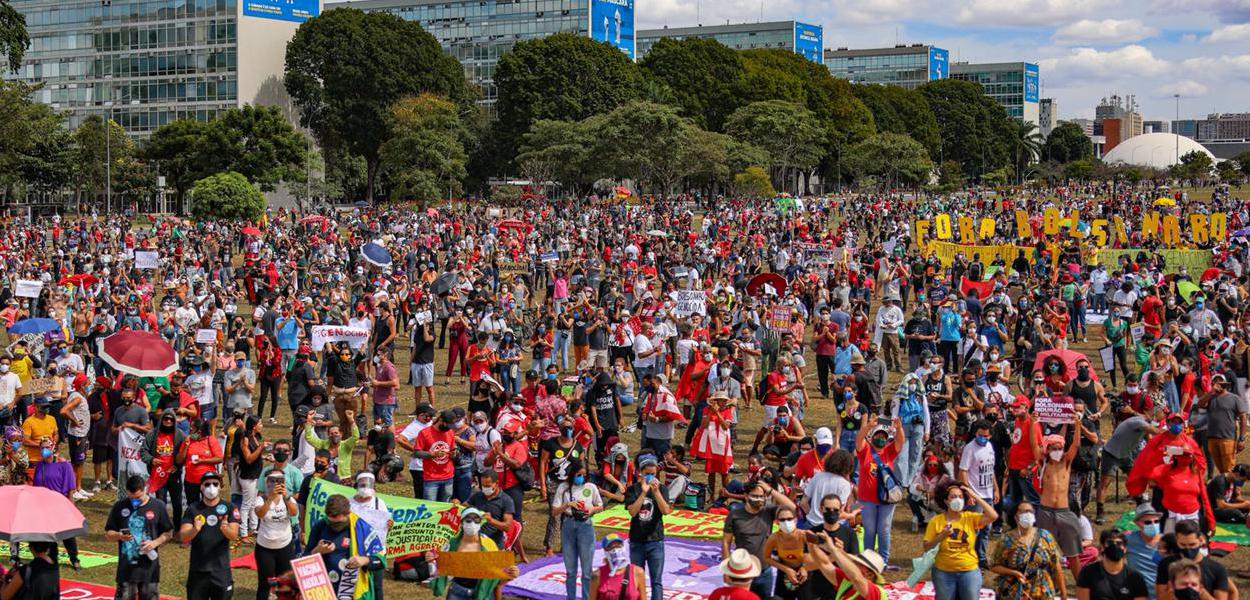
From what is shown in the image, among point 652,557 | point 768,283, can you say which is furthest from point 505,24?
point 652,557

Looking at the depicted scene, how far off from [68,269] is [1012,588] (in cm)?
2834

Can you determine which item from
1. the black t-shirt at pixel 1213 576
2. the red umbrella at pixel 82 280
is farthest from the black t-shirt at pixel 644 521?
the red umbrella at pixel 82 280

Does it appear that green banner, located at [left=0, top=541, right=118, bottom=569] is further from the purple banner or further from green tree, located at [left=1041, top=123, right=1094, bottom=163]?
green tree, located at [left=1041, top=123, right=1094, bottom=163]

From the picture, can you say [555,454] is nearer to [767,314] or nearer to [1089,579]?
[1089,579]

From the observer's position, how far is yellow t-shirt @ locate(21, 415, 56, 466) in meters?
14.0

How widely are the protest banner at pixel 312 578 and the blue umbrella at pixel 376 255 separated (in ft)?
66.4

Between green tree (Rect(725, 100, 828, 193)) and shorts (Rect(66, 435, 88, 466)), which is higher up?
green tree (Rect(725, 100, 828, 193))

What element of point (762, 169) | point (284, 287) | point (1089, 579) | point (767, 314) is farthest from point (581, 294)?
point (762, 169)

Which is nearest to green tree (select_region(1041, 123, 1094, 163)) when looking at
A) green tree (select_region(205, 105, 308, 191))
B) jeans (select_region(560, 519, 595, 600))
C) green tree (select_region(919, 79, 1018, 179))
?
green tree (select_region(919, 79, 1018, 179))

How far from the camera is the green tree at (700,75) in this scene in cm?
9294

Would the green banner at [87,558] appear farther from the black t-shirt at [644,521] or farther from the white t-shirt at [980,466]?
the white t-shirt at [980,466]

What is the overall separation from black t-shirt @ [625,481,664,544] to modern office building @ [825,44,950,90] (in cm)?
18387

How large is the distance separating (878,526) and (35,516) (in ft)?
22.0

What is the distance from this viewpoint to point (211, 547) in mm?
10648
